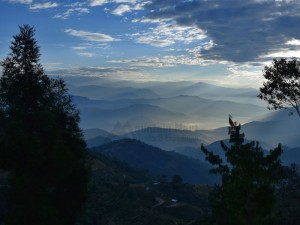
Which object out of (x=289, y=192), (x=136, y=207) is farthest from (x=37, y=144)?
(x=136, y=207)

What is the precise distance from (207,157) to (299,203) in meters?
25.5

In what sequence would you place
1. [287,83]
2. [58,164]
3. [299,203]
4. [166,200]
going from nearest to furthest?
[58,164]
[287,83]
[299,203]
[166,200]

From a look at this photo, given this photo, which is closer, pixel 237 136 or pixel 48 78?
pixel 237 136

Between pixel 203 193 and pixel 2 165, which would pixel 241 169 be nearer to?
pixel 2 165

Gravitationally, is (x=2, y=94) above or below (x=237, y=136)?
above

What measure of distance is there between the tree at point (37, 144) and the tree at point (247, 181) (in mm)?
10653

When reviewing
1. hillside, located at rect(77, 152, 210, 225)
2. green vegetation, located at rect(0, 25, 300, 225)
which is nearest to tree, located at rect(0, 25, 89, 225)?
green vegetation, located at rect(0, 25, 300, 225)

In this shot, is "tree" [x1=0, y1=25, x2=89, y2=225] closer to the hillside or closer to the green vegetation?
the green vegetation

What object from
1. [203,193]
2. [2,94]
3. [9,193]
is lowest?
[203,193]

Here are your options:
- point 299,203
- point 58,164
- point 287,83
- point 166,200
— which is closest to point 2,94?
point 58,164

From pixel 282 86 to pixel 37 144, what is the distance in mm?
19883

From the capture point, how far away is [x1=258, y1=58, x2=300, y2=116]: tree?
29.9 metres

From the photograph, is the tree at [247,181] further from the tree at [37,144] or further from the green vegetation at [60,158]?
the tree at [37,144]

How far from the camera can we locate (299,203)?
4203cm
